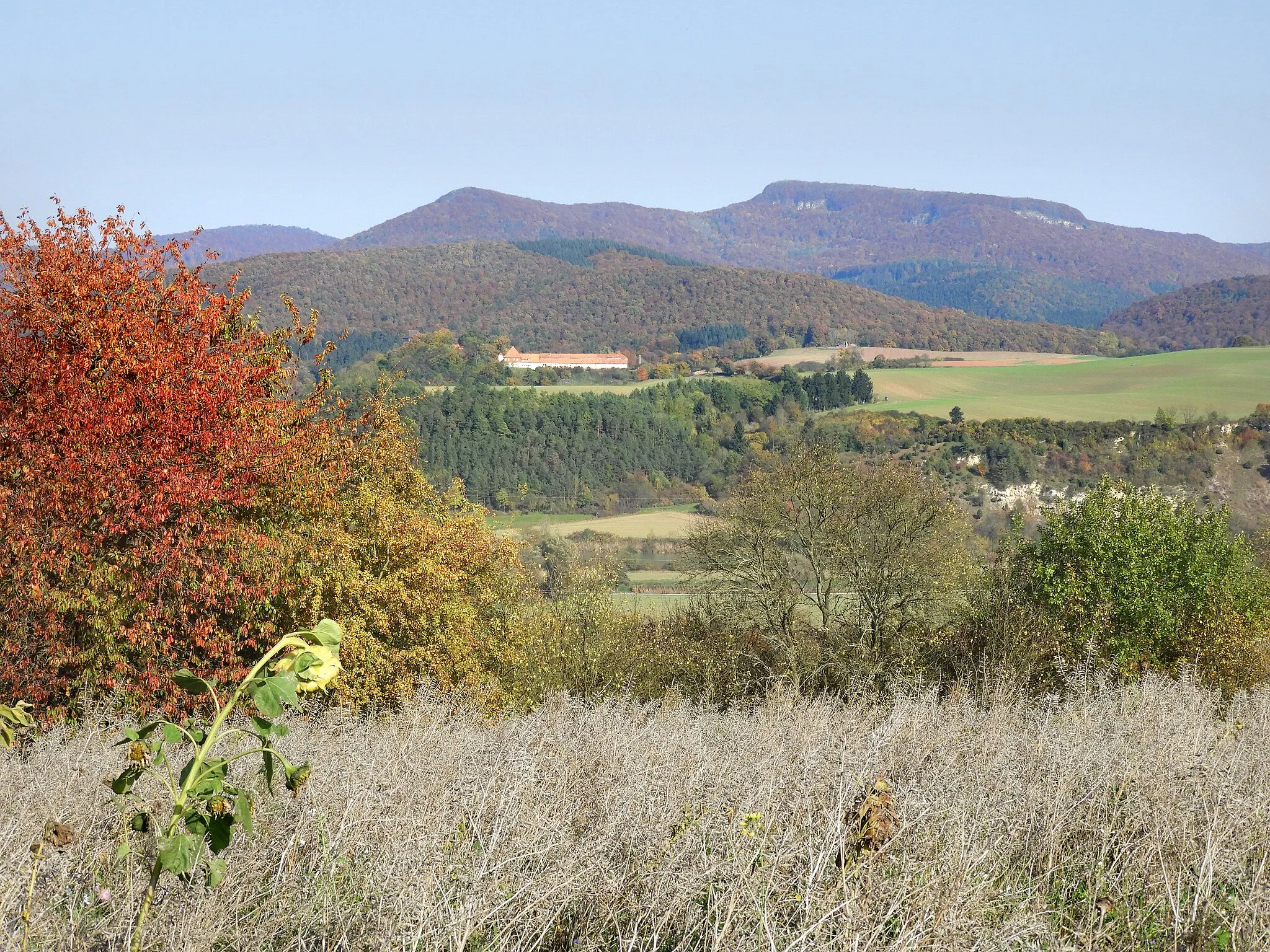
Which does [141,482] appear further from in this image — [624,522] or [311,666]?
[624,522]

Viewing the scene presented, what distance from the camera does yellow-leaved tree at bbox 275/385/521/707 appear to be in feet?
38.4

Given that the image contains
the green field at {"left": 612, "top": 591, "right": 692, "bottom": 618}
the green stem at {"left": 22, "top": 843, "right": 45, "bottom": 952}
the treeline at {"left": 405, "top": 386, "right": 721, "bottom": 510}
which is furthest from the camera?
the treeline at {"left": 405, "top": 386, "right": 721, "bottom": 510}

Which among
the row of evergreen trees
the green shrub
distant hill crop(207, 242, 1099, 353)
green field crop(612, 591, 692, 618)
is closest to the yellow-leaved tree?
the green shrub

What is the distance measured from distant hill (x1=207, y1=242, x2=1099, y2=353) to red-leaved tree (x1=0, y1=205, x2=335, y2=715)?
106818 mm

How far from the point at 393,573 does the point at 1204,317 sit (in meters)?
152

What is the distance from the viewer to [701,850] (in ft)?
9.57

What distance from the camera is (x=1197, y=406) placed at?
77.6 meters

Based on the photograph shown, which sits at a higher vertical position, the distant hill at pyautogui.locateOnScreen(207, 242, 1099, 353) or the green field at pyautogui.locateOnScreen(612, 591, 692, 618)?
the distant hill at pyautogui.locateOnScreen(207, 242, 1099, 353)

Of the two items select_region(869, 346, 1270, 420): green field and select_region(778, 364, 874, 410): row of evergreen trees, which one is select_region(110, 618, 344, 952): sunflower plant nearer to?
select_region(869, 346, 1270, 420): green field

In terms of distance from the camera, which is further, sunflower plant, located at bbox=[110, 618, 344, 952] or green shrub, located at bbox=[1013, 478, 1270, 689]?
green shrub, located at bbox=[1013, 478, 1270, 689]

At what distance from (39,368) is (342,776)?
7627mm

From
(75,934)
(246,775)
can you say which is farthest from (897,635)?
(75,934)

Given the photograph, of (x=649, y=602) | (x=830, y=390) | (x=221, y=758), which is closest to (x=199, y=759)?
(x=221, y=758)

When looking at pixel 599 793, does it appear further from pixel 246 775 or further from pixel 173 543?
pixel 173 543
